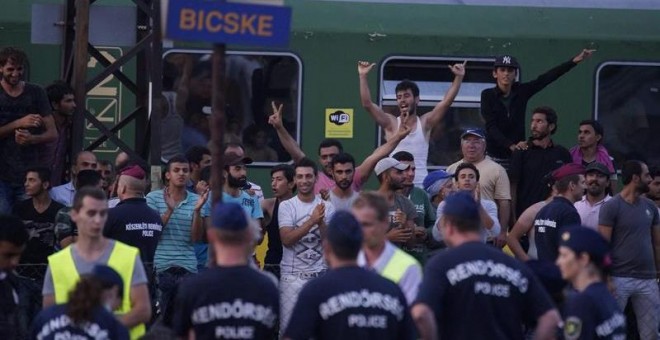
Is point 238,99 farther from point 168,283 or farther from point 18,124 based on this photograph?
point 168,283

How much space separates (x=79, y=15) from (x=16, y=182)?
1.75 m

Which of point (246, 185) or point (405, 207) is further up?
point (246, 185)

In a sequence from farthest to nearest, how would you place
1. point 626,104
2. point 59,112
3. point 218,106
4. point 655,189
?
point 626,104, point 655,189, point 59,112, point 218,106

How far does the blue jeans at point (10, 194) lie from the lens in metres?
11.7

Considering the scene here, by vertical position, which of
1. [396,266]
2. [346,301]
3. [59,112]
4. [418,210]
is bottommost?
[346,301]

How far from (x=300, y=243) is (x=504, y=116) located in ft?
10.2

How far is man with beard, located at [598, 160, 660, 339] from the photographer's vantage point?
1212 cm

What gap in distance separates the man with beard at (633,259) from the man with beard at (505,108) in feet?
5.00

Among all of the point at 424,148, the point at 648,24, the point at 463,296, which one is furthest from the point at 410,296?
the point at 648,24

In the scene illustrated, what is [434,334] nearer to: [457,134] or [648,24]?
[457,134]

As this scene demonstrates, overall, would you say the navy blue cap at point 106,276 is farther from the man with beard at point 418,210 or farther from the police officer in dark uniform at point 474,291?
the man with beard at point 418,210

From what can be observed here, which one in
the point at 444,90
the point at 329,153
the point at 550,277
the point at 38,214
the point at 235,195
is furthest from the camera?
the point at 444,90

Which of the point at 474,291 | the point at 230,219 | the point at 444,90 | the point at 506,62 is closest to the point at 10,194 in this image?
the point at 444,90

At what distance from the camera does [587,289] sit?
24.5ft
